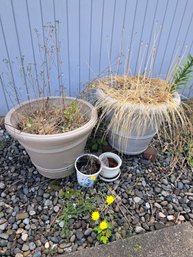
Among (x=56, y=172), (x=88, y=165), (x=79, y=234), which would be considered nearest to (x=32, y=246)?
(x=79, y=234)

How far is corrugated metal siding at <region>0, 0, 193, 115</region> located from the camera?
5.40 ft

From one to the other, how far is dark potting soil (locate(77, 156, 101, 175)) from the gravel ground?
0.40ft

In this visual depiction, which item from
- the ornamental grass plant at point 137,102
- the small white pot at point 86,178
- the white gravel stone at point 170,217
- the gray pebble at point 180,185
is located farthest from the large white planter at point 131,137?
the white gravel stone at point 170,217

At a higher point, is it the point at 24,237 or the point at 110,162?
the point at 110,162

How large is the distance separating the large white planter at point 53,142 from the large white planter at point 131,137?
0.27m

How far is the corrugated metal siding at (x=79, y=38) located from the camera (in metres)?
1.65

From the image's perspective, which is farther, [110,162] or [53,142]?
[110,162]

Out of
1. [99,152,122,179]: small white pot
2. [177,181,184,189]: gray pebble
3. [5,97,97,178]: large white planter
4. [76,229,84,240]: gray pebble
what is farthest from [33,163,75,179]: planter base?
[177,181,184,189]: gray pebble

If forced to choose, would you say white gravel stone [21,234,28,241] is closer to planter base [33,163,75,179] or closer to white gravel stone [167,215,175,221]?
planter base [33,163,75,179]

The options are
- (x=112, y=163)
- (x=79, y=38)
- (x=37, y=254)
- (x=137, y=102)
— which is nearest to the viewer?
(x=37, y=254)

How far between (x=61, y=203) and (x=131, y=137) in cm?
69

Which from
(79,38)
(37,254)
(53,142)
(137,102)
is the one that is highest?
(79,38)

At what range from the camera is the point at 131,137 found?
1616 mm

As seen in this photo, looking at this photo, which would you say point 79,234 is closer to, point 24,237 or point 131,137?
point 24,237
